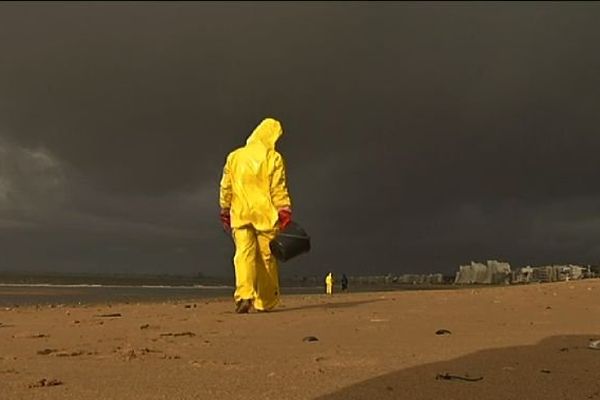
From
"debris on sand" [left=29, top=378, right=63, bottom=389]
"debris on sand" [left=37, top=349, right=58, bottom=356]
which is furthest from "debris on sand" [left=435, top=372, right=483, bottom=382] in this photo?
"debris on sand" [left=37, top=349, right=58, bottom=356]

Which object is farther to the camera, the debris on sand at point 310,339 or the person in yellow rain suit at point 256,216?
the person in yellow rain suit at point 256,216

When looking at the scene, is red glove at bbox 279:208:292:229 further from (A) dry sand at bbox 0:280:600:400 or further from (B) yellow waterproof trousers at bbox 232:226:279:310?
(A) dry sand at bbox 0:280:600:400

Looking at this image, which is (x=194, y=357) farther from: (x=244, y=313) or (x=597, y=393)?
(x=244, y=313)

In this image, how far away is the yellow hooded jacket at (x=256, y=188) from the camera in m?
13.3

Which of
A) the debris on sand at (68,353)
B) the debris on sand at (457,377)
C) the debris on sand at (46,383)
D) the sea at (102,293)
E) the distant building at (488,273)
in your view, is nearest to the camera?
the debris on sand at (46,383)

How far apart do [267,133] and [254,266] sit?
2.84 metres

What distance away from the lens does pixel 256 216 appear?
13.3 metres

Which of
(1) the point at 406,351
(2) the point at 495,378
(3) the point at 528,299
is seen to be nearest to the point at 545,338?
(1) the point at 406,351

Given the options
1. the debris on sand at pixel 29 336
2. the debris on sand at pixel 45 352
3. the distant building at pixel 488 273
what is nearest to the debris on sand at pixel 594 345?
the debris on sand at pixel 45 352

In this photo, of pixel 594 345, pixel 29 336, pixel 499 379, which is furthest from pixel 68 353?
pixel 594 345

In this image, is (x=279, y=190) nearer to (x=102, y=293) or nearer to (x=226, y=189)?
(x=226, y=189)

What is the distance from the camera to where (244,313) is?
13.4 metres

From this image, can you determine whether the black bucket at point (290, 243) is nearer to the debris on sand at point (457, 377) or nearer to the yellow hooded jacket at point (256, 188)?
the yellow hooded jacket at point (256, 188)

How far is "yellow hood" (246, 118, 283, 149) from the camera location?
560 inches
